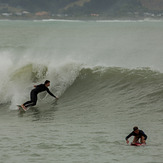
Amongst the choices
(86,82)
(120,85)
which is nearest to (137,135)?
(120,85)

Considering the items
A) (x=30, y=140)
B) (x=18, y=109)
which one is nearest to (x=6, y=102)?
(x=18, y=109)

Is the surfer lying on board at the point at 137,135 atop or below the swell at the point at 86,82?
below

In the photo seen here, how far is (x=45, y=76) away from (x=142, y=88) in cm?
451

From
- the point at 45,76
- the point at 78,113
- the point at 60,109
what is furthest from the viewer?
the point at 45,76

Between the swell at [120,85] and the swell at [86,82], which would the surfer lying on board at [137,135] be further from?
the swell at [86,82]

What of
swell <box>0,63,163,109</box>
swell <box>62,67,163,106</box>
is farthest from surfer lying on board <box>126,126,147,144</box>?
swell <box>0,63,163,109</box>

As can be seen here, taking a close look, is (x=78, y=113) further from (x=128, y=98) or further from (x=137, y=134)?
(x=137, y=134)

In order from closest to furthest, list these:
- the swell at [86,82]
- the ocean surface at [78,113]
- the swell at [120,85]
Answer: the ocean surface at [78,113] → the swell at [120,85] → the swell at [86,82]

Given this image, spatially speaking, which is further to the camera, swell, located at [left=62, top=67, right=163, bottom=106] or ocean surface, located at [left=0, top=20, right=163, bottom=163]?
swell, located at [left=62, top=67, right=163, bottom=106]

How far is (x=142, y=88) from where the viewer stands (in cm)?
1578

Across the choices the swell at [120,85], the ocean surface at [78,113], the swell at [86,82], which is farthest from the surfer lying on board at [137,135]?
the swell at [86,82]

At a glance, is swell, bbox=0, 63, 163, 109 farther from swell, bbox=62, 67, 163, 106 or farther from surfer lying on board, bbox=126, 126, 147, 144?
surfer lying on board, bbox=126, 126, 147, 144

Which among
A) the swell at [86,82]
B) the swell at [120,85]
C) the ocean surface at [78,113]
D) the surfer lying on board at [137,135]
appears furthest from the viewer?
the swell at [86,82]

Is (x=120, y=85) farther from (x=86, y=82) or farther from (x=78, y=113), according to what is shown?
(x=78, y=113)
